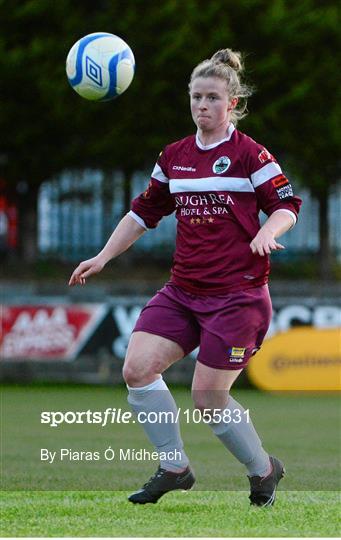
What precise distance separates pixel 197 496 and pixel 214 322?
1261mm

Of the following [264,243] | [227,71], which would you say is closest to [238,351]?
[264,243]

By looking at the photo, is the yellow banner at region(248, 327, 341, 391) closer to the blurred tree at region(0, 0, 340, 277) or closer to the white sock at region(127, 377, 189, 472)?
the blurred tree at region(0, 0, 340, 277)

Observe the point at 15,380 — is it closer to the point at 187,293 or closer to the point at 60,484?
the point at 60,484

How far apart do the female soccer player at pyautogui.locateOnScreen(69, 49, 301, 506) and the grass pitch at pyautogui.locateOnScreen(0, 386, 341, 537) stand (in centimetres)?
26

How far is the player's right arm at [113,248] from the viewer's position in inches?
246

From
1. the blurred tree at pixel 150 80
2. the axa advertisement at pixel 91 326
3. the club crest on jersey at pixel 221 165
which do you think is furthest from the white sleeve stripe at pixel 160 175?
the blurred tree at pixel 150 80

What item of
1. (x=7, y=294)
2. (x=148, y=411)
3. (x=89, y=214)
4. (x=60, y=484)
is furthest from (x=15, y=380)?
(x=148, y=411)

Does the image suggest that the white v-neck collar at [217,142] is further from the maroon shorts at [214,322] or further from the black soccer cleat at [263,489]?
the black soccer cleat at [263,489]

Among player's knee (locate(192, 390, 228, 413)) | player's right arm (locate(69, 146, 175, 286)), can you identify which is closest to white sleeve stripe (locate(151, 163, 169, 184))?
player's right arm (locate(69, 146, 175, 286))

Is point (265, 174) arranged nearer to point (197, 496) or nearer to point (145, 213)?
point (145, 213)

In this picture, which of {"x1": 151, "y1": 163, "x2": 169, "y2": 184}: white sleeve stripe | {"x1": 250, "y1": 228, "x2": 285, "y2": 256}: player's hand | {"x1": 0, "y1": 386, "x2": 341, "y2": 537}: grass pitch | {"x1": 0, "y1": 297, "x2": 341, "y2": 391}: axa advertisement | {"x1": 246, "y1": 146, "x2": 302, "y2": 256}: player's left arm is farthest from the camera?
{"x1": 0, "y1": 297, "x2": 341, "y2": 391}: axa advertisement

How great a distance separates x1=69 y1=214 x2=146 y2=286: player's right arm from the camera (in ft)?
20.5

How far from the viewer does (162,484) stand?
6152mm

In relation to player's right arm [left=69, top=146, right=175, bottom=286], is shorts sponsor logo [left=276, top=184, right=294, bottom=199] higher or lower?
higher
